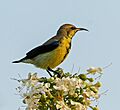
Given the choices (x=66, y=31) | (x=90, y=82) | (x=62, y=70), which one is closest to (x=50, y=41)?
(x=66, y=31)

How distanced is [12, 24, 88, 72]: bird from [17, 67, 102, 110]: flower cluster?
4.53 m

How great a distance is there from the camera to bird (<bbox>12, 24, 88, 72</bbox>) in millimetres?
11070

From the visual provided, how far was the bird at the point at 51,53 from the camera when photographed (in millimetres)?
11070

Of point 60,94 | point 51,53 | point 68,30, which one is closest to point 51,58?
point 51,53

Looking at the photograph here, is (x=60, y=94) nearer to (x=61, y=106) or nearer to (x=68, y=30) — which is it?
(x=61, y=106)

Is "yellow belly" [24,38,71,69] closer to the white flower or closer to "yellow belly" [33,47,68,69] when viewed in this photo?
"yellow belly" [33,47,68,69]

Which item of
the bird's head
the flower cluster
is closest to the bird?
the bird's head

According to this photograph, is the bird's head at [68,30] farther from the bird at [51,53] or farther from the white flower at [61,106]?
the white flower at [61,106]

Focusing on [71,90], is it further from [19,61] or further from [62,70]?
[19,61]

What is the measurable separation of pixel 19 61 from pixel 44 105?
5238 mm

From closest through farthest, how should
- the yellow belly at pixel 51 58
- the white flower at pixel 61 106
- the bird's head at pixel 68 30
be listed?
the white flower at pixel 61 106, the yellow belly at pixel 51 58, the bird's head at pixel 68 30

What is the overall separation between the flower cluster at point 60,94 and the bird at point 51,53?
Result: 4.53 meters

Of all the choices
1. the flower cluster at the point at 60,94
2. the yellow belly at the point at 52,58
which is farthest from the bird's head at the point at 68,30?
the flower cluster at the point at 60,94

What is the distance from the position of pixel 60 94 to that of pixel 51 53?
17.0 ft
